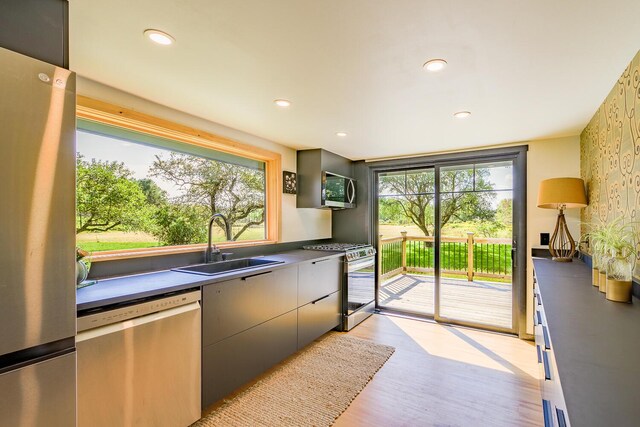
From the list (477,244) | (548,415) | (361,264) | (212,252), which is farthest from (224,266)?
(477,244)

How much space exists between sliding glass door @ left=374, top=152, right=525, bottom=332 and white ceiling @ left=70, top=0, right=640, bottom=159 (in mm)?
1172

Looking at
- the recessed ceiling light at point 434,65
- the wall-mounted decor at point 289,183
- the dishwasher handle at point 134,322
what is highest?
the recessed ceiling light at point 434,65

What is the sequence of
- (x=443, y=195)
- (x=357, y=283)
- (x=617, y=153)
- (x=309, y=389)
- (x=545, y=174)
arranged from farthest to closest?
(x=443, y=195), (x=357, y=283), (x=545, y=174), (x=309, y=389), (x=617, y=153)

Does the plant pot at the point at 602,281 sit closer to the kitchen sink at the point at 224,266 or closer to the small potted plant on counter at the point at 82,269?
the kitchen sink at the point at 224,266

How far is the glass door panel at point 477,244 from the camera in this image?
3.71 meters

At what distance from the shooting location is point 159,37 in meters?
1.49

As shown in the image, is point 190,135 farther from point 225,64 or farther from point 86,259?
point 86,259

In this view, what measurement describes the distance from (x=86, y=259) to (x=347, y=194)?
3.07 meters

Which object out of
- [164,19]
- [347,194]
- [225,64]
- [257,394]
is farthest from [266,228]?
[164,19]

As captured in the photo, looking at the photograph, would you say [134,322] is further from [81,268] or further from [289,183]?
[289,183]

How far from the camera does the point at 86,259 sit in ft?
6.13

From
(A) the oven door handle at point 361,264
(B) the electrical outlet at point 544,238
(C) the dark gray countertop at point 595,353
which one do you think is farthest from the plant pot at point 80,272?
(B) the electrical outlet at point 544,238

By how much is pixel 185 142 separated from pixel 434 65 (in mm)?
2091

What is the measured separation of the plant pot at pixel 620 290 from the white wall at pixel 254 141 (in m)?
2.84
